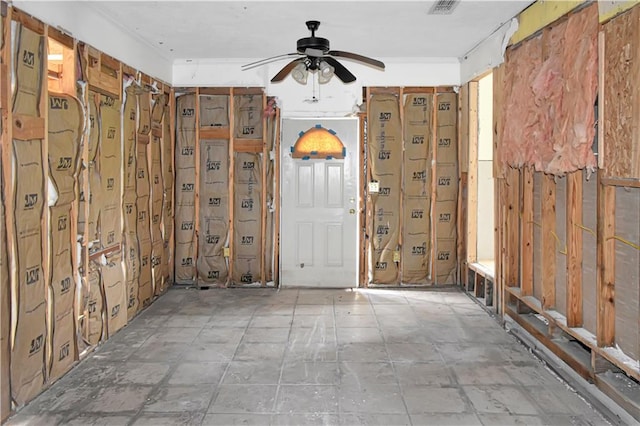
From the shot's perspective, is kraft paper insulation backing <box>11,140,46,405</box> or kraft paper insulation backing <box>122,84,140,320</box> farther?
kraft paper insulation backing <box>122,84,140,320</box>

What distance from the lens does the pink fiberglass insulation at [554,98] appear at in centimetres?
321

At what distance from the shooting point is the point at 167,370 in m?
3.72

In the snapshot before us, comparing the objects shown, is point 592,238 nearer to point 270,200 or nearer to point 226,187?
point 270,200

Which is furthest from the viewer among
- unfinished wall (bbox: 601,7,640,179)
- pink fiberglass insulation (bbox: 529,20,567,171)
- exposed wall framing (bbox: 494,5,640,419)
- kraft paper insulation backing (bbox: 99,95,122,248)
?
kraft paper insulation backing (bbox: 99,95,122,248)

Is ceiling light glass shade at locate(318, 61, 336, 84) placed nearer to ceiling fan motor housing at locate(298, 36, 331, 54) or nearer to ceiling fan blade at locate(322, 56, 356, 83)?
ceiling fan blade at locate(322, 56, 356, 83)

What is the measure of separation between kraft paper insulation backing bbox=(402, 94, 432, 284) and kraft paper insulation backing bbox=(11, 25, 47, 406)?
4.19 m

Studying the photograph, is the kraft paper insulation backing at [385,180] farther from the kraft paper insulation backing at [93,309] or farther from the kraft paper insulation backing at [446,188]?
the kraft paper insulation backing at [93,309]

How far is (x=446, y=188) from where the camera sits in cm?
638

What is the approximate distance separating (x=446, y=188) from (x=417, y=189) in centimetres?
35

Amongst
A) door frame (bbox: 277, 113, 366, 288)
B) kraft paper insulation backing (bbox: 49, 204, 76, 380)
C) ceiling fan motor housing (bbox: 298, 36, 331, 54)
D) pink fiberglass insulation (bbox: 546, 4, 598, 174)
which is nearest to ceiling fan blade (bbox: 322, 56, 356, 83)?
ceiling fan motor housing (bbox: 298, 36, 331, 54)

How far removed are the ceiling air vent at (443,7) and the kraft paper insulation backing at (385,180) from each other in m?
1.93

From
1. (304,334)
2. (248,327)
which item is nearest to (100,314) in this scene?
(248,327)

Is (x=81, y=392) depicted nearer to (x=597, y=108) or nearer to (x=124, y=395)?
(x=124, y=395)

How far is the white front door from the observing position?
6414mm
